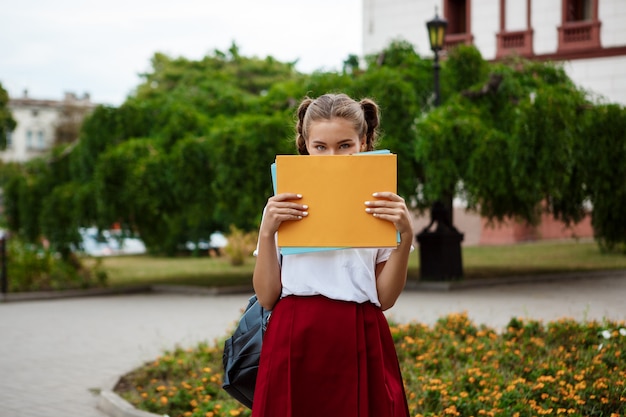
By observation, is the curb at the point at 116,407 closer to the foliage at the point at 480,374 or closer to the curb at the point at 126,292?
the foliage at the point at 480,374

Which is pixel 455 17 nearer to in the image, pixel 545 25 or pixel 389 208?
pixel 545 25

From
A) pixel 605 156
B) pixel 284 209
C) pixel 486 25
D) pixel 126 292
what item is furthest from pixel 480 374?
pixel 486 25

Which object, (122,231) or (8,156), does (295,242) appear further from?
(8,156)

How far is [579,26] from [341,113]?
26846 mm

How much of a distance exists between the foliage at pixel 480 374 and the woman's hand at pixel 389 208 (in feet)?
9.24

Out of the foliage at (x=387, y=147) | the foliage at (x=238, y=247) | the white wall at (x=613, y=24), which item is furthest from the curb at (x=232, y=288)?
the white wall at (x=613, y=24)

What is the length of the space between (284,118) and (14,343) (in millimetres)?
7016

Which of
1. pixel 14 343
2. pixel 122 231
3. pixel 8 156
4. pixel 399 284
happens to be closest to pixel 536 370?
pixel 399 284

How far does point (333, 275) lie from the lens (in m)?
3.21

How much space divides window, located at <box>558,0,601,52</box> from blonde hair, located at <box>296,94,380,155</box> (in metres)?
26.2

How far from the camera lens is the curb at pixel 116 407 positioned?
21.0ft

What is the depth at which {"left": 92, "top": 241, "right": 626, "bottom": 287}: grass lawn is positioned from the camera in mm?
19250

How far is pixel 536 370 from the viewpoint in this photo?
257 inches

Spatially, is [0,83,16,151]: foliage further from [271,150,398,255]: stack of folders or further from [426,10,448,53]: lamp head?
[271,150,398,255]: stack of folders
